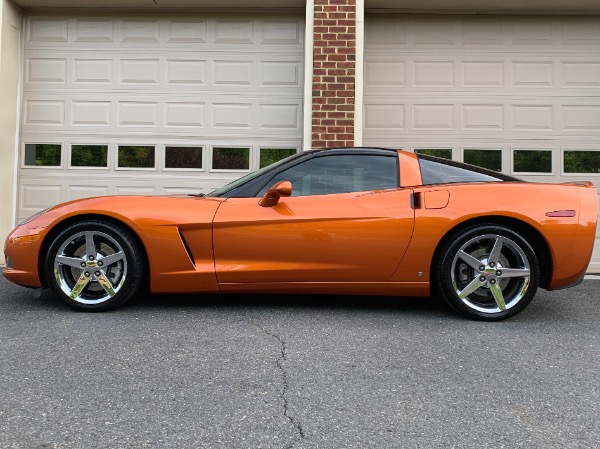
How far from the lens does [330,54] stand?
20.8 ft

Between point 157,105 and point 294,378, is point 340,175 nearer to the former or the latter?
point 294,378

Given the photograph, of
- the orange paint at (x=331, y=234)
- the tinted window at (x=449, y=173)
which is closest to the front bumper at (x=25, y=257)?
the orange paint at (x=331, y=234)

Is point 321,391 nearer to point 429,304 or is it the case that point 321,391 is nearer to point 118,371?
point 118,371

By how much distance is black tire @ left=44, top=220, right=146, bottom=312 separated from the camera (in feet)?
11.7

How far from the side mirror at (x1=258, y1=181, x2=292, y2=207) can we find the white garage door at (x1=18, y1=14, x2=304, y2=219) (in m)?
3.33

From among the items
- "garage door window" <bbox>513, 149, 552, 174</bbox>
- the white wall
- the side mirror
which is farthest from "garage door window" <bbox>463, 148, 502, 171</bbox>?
the white wall

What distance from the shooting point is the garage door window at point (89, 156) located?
22.6 feet

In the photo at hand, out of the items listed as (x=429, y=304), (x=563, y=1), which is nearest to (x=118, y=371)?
(x=429, y=304)

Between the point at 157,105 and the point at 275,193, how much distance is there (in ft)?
13.2

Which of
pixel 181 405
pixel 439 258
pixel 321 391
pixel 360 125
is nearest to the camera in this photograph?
pixel 181 405

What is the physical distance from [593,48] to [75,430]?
7391 mm

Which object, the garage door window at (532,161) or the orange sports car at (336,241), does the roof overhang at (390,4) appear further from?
the orange sports car at (336,241)

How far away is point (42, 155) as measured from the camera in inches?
274

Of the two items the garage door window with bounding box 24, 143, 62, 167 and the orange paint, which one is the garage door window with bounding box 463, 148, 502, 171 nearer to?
the orange paint
